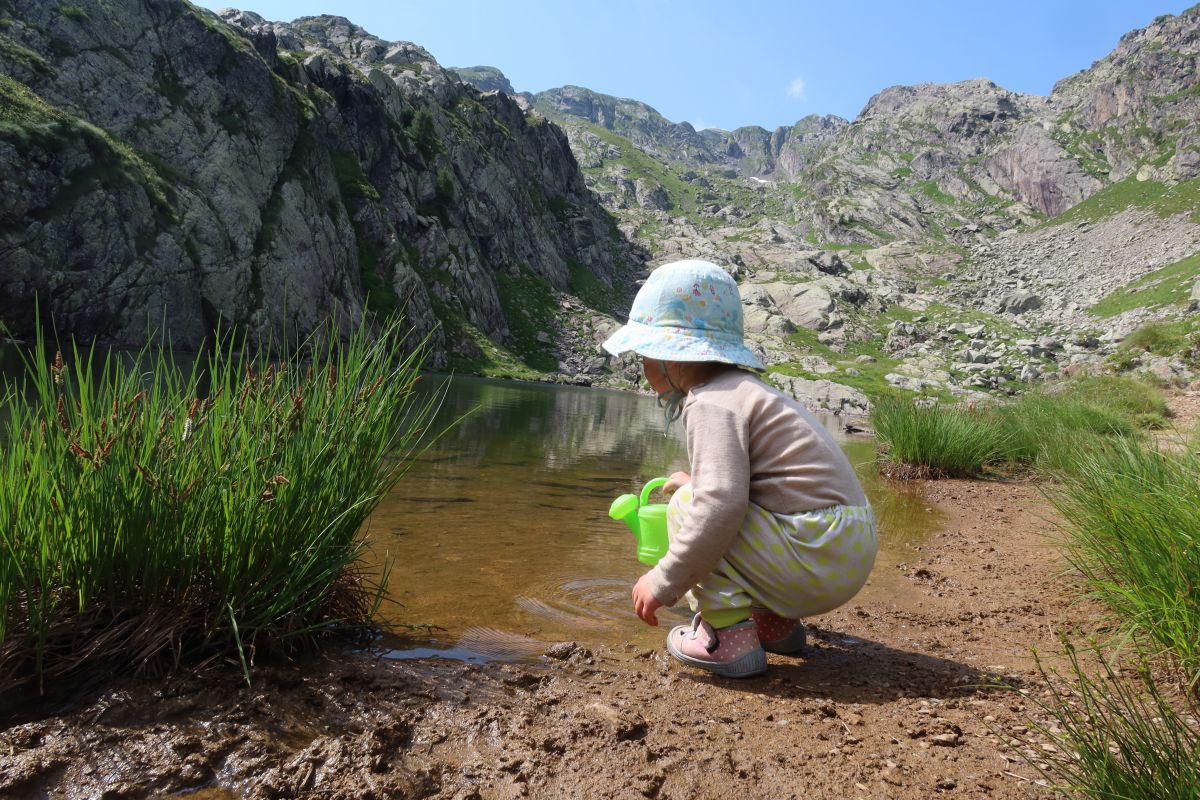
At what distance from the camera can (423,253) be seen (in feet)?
260

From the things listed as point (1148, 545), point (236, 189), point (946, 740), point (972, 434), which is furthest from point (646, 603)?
point (236, 189)

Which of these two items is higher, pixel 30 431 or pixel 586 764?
pixel 30 431

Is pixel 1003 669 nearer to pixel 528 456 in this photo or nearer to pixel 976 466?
pixel 976 466

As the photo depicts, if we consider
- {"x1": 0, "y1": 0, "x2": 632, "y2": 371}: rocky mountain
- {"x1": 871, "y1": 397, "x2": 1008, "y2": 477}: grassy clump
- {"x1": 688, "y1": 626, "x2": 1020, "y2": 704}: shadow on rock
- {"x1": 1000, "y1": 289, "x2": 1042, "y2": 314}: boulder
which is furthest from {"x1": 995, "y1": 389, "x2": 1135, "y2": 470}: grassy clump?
{"x1": 1000, "y1": 289, "x2": 1042, "y2": 314}: boulder

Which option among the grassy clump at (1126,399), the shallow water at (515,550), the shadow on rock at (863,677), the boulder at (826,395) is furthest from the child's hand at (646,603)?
the boulder at (826,395)

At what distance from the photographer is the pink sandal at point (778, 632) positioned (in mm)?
2896

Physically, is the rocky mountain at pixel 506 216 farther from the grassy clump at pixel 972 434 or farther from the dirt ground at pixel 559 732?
the grassy clump at pixel 972 434

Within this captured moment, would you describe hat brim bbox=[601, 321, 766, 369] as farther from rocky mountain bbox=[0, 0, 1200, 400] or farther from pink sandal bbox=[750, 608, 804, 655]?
rocky mountain bbox=[0, 0, 1200, 400]

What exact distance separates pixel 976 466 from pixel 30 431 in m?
11.6

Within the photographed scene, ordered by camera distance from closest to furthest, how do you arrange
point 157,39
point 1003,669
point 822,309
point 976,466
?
point 1003,669 → point 976,466 → point 157,39 → point 822,309

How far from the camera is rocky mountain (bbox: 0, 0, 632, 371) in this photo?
38562mm

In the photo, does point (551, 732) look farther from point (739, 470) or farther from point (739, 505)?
point (739, 470)

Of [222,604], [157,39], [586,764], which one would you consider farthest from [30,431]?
[157,39]

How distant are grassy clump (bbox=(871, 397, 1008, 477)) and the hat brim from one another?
344 inches
